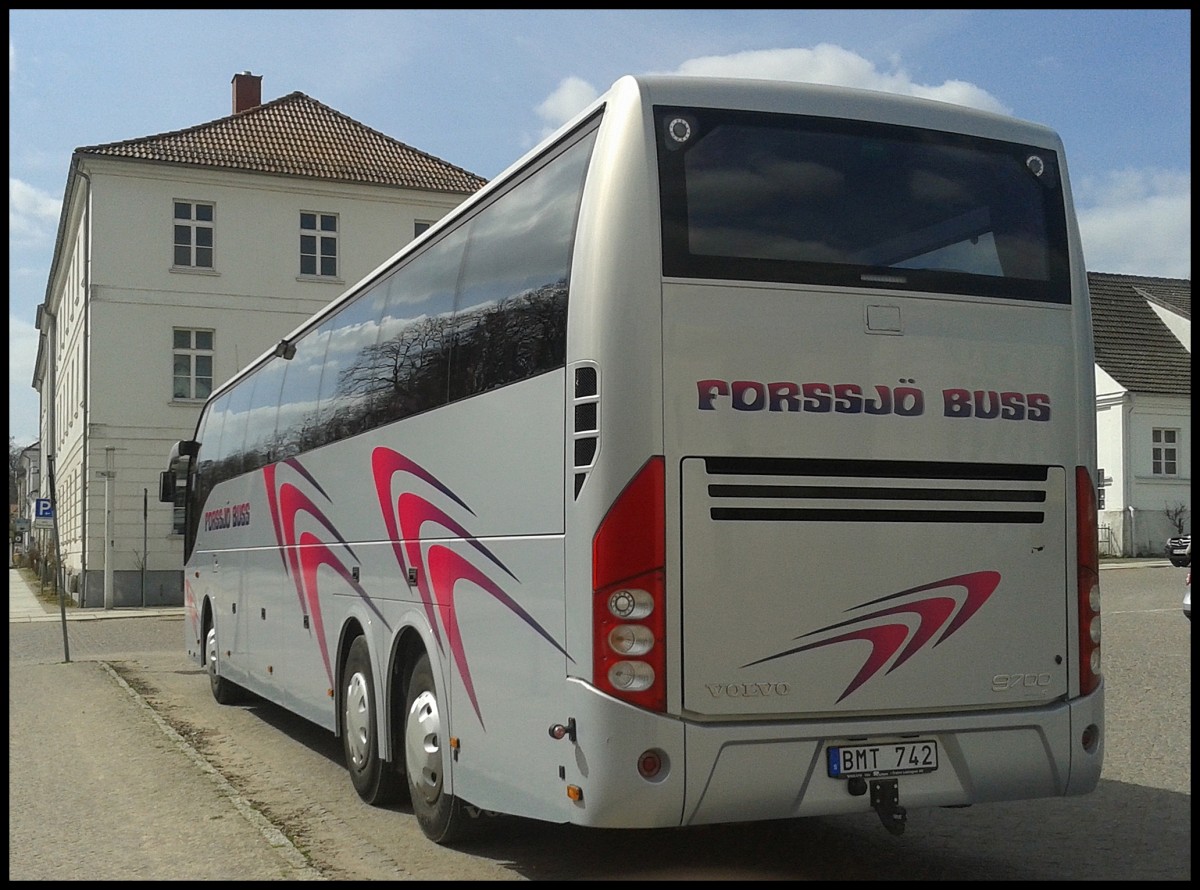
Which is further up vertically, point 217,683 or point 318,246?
point 318,246

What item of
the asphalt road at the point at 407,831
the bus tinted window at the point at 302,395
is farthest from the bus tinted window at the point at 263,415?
the asphalt road at the point at 407,831

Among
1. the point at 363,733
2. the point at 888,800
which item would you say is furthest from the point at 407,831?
the point at 888,800

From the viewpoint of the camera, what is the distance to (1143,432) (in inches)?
1905

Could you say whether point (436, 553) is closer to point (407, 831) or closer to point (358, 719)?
point (407, 831)

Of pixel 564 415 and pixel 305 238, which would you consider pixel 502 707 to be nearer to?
pixel 564 415

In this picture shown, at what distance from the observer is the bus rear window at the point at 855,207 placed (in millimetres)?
6168

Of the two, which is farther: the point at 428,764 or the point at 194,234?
the point at 194,234

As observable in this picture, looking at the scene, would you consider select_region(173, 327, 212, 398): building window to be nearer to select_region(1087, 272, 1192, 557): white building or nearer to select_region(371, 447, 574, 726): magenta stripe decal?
select_region(1087, 272, 1192, 557): white building

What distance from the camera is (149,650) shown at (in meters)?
22.8

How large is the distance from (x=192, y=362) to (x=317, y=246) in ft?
15.8

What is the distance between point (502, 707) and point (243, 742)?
6152 millimetres

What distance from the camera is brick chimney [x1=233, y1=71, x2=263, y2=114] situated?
46.4 meters

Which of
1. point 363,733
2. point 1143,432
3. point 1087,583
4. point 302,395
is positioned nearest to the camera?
point 1087,583

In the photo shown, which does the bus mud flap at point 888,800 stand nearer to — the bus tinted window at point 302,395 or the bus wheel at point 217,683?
the bus tinted window at point 302,395
